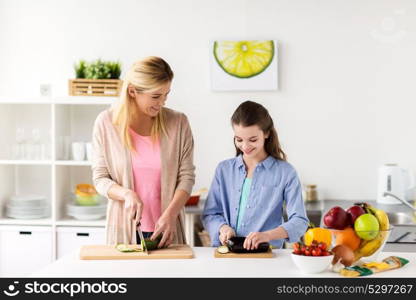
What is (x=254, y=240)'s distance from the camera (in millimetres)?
2402

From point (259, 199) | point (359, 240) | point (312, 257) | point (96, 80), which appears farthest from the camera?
point (96, 80)

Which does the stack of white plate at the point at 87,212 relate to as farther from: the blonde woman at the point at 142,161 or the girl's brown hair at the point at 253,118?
the girl's brown hair at the point at 253,118

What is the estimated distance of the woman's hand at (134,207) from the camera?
2.47 metres

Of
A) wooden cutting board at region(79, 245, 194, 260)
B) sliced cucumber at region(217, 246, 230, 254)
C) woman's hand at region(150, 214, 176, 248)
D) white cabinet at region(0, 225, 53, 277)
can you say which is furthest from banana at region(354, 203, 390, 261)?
white cabinet at region(0, 225, 53, 277)

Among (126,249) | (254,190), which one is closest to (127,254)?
(126,249)

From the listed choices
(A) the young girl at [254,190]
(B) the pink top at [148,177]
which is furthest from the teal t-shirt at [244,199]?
(B) the pink top at [148,177]

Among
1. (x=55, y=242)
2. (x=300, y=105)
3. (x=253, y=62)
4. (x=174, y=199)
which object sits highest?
(x=253, y=62)

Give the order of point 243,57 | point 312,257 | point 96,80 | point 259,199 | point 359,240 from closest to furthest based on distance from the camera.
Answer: point 312,257
point 359,240
point 259,199
point 96,80
point 243,57

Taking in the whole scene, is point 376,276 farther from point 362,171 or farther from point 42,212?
point 42,212

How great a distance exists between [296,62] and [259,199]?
1.85m

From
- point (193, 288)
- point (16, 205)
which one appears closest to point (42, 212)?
point (16, 205)

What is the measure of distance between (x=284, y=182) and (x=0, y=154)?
2.28 m

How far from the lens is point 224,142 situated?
4367mm

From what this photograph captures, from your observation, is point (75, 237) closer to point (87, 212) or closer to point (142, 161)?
point (87, 212)
